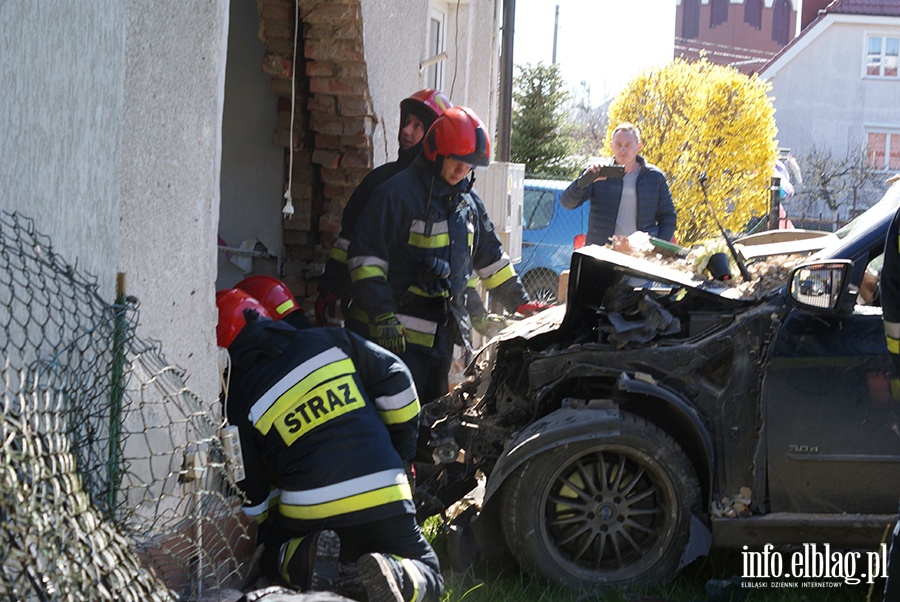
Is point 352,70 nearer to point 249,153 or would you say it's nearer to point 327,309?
point 249,153

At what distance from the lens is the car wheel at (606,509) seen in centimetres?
449

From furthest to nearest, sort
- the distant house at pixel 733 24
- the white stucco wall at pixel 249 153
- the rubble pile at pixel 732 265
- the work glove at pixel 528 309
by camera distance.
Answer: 1. the distant house at pixel 733 24
2. the white stucco wall at pixel 249 153
3. the work glove at pixel 528 309
4. the rubble pile at pixel 732 265

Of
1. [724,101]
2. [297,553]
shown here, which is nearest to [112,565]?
[297,553]

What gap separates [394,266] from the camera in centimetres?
564

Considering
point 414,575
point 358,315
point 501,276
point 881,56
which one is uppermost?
point 881,56

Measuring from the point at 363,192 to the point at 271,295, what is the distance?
140cm

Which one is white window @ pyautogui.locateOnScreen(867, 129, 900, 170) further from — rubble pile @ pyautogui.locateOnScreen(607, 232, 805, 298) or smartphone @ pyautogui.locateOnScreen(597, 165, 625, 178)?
rubble pile @ pyautogui.locateOnScreen(607, 232, 805, 298)

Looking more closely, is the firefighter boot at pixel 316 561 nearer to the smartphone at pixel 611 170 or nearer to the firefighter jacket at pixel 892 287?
the firefighter jacket at pixel 892 287

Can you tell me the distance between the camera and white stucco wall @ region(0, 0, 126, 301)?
2.91m

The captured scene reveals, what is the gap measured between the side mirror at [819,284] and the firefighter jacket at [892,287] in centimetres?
52

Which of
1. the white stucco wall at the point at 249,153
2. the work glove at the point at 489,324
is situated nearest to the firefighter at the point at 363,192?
the work glove at the point at 489,324

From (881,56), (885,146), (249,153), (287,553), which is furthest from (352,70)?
(881,56)

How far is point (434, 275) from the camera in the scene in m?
5.60

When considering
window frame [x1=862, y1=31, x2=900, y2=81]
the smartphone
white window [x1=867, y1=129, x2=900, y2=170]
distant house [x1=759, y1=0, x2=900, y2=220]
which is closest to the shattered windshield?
the smartphone
